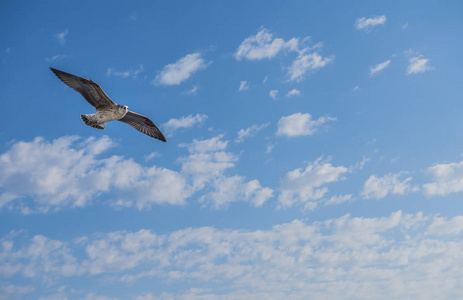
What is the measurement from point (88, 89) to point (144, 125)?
6.42 m

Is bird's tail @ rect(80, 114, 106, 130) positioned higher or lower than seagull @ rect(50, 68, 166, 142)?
lower

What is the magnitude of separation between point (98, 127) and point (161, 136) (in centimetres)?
546

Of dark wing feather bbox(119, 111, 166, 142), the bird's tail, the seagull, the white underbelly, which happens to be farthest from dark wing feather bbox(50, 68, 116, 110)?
dark wing feather bbox(119, 111, 166, 142)

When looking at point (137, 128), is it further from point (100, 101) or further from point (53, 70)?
point (53, 70)

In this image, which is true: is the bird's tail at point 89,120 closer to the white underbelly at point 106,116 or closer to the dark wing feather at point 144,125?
the white underbelly at point 106,116

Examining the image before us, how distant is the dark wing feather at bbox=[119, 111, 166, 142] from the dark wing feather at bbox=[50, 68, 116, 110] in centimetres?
394

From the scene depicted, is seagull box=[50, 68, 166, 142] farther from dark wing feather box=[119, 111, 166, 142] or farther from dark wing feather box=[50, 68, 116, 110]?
dark wing feather box=[119, 111, 166, 142]

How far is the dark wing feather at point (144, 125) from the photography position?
105ft

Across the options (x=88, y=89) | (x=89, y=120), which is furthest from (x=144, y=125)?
(x=88, y=89)

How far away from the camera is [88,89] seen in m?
27.2

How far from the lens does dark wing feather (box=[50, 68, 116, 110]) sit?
2659cm

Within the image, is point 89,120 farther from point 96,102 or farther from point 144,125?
point 144,125

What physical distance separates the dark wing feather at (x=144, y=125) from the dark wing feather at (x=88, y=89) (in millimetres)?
3941

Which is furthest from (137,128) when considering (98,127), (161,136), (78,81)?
(78,81)
